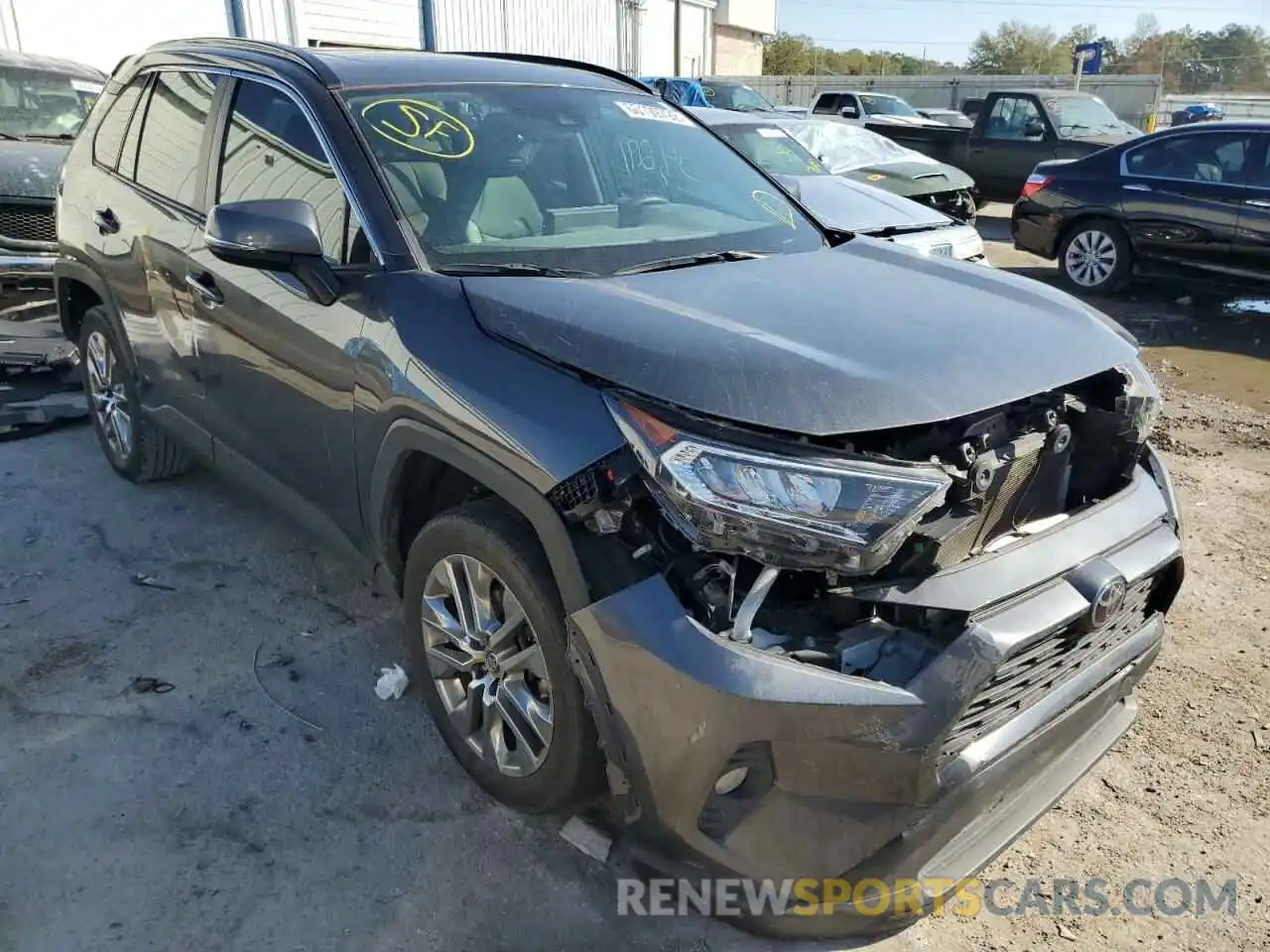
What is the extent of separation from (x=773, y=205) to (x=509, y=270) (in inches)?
50.2

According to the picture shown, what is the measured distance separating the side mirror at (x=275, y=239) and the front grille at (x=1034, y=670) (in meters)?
1.96

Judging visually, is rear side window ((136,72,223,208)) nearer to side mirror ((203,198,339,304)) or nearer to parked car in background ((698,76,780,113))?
side mirror ((203,198,339,304))

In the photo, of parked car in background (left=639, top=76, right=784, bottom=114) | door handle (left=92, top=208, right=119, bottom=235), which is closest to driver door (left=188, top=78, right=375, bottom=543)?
door handle (left=92, top=208, right=119, bottom=235)

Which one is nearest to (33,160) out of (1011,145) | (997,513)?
(997,513)

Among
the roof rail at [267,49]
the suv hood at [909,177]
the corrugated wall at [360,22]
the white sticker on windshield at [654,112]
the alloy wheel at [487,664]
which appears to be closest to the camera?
the alloy wheel at [487,664]

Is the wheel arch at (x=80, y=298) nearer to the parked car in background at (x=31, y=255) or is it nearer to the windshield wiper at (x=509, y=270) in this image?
the parked car in background at (x=31, y=255)

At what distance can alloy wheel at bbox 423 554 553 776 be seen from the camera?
2475 millimetres

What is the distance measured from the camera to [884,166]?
9.91 meters

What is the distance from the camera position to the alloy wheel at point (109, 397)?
15.2ft

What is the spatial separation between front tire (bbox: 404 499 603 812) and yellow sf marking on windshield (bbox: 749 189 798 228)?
163cm

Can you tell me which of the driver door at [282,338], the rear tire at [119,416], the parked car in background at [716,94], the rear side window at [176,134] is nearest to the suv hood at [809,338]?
the driver door at [282,338]

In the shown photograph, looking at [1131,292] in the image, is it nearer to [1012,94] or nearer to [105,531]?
[1012,94]

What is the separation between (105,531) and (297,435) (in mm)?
1779

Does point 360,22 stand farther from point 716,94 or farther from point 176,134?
point 176,134
